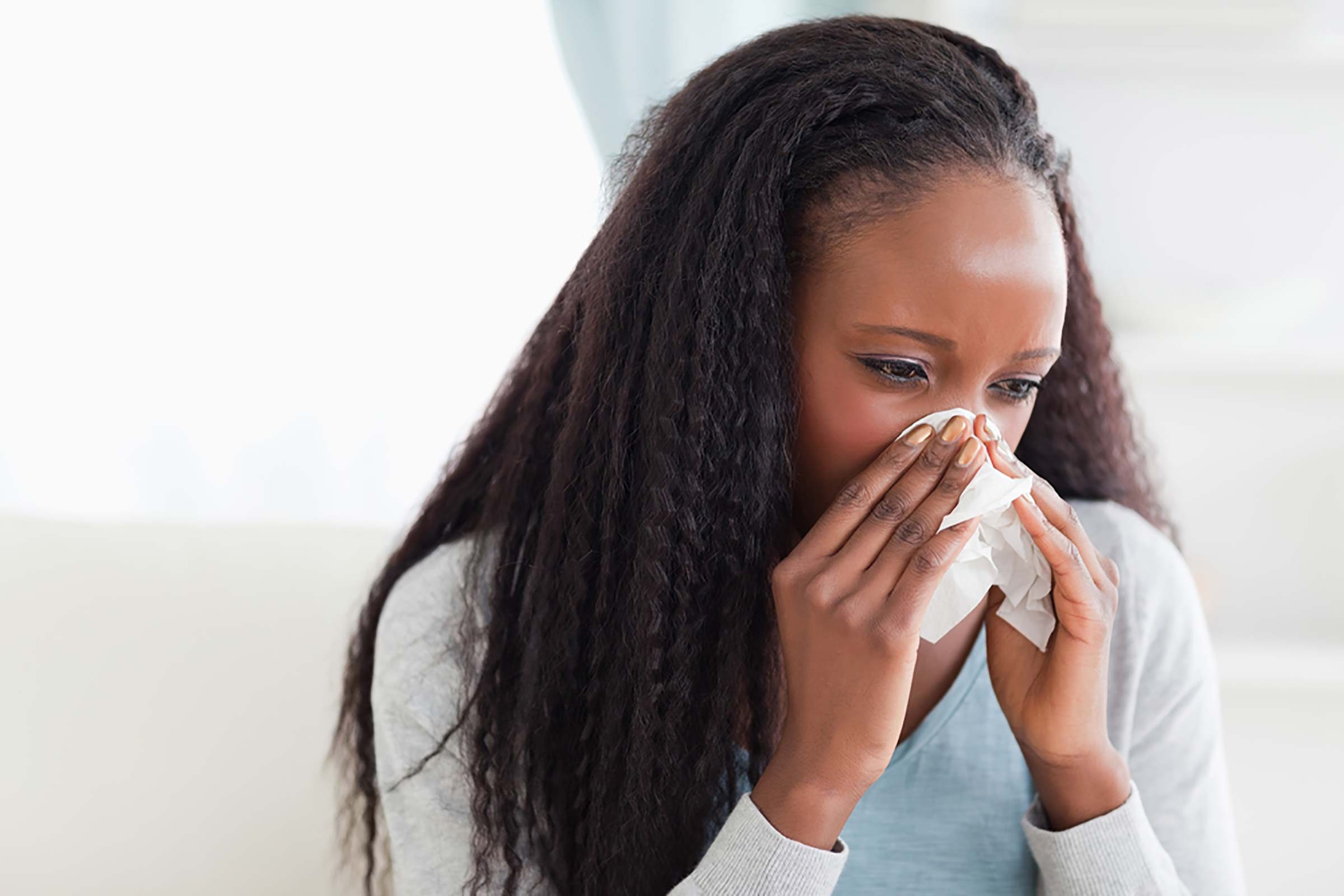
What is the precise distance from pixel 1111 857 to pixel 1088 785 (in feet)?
0.20

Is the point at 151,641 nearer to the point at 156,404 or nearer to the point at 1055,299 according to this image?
the point at 156,404

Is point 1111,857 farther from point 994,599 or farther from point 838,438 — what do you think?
point 838,438

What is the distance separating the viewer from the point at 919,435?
0.90 metres

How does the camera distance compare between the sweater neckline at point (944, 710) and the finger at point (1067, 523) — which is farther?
the sweater neckline at point (944, 710)

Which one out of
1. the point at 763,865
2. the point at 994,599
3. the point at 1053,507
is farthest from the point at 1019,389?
the point at 763,865

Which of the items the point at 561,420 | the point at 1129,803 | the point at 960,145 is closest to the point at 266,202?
the point at 561,420

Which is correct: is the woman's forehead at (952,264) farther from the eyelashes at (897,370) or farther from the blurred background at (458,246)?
the blurred background at (458,246)

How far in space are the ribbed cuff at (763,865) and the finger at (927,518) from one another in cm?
22

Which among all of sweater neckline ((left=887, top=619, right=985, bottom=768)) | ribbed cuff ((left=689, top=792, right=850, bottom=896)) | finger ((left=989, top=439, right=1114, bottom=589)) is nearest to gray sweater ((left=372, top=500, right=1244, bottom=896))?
ribbed cuff ((left=689, top=792, right=850, bottom=896))

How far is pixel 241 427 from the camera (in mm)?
1901

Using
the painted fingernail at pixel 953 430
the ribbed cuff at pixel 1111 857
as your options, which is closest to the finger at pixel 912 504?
the painted fingernail at pixel 953 430

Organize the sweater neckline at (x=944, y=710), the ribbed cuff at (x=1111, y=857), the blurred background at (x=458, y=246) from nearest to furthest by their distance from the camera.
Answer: the ribbed cuff at (x=1111, y=857)
the sweater neckline at (x=944, y=710)
the blurred background at (x=458, y=246)

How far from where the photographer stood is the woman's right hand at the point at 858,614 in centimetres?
89

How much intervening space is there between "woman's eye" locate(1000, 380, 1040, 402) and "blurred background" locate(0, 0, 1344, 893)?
0.79 m
